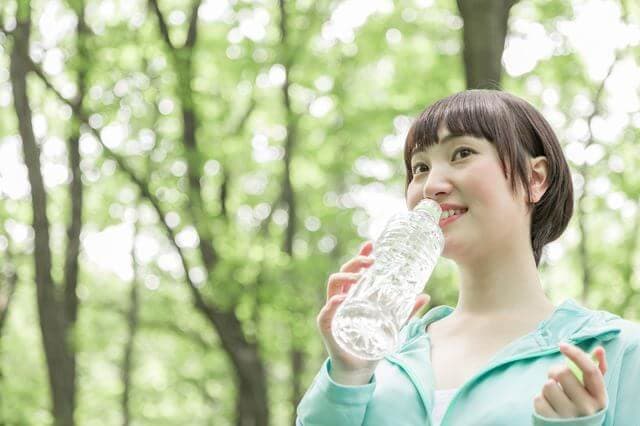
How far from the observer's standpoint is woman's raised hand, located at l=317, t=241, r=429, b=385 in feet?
6.89

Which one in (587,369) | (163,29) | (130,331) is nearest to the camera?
(587,369)

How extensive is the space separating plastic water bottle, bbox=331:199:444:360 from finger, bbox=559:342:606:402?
18.8 inches

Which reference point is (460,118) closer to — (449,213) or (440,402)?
(449,213)

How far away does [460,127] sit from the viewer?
224cm

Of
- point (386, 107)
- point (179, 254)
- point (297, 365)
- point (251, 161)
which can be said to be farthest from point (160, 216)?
point (297, 365)

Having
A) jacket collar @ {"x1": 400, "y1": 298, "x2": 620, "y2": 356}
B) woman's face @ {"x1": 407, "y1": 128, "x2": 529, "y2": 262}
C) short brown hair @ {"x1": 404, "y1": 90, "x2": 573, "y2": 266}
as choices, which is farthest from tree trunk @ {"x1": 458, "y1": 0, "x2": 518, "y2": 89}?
jacket collar @ {"x1": 400, "y1": 298, "x2": 620, "y2": 356}

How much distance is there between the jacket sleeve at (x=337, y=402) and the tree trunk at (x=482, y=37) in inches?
102

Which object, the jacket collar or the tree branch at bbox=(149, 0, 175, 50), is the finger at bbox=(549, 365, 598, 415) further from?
the tree branch at bbox=(149, 0, 175, 50)

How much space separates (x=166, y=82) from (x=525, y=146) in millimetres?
5929

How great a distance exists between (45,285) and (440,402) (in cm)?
718

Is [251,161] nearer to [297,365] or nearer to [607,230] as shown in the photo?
[297,365]

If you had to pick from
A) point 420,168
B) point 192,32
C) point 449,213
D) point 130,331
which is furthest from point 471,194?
point 130,331

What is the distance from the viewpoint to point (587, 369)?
1721 millimetres

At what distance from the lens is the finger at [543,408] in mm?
1788
